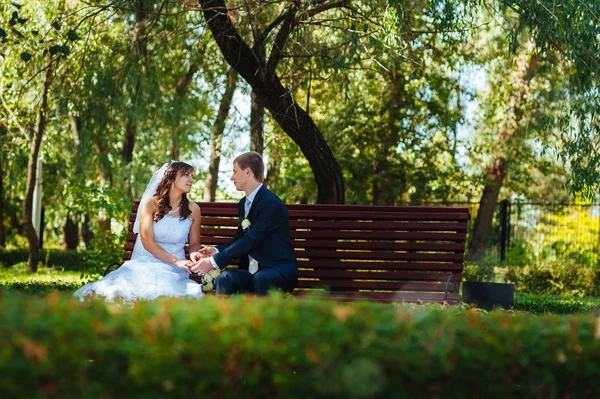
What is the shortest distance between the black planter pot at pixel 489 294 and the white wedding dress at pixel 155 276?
241 cm

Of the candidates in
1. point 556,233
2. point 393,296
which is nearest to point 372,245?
point 393,296

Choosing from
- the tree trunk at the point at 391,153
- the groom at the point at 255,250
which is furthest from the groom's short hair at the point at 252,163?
the tree trunk at the point at 391,153

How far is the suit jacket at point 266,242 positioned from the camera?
617 cm

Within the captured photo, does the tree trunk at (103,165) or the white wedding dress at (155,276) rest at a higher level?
the tree trunk at (103,165)

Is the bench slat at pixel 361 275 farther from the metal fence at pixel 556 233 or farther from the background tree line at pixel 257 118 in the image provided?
the metal fence at pixel 556 233

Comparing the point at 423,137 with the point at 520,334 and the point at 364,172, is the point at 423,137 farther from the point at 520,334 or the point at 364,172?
the point at 520,334

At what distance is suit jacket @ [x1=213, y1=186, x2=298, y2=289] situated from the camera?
6.17m

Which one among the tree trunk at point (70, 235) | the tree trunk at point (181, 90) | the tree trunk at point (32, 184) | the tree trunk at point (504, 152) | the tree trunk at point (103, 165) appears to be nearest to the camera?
the tree trunk at point (32, 184)

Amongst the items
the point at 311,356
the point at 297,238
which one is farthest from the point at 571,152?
the point at 311,356

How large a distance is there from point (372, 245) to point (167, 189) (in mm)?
1897

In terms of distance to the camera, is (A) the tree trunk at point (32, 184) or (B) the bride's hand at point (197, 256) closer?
(B) the bride's hand at point (197, 256)

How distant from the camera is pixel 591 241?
1984cm

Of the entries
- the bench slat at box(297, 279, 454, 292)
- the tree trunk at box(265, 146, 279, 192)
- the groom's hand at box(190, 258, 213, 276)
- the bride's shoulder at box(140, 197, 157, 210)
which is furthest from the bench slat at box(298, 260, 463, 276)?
the tree trunk at box(265, 146, 279, 192)

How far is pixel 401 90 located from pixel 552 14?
10.8 metres
